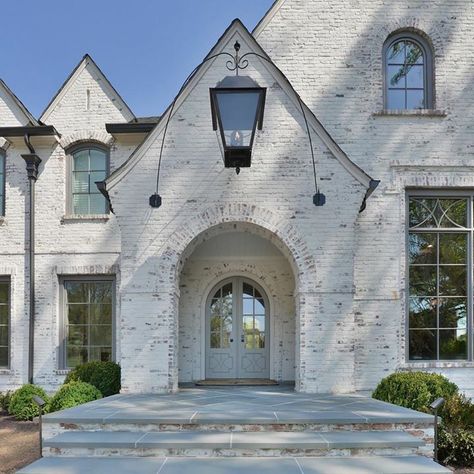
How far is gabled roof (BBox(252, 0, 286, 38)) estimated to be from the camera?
411 inches

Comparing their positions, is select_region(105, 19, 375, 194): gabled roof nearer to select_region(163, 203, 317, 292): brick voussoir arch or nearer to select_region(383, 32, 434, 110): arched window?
select_region(163, 203, 317, 292): brick voussoir arch

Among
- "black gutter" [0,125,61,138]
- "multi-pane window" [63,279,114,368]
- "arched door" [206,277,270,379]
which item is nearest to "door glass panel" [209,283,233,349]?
"arched door" [206,277,270,379]

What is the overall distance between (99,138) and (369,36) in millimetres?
6079

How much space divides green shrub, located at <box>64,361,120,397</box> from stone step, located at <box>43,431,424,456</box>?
3.03 meters

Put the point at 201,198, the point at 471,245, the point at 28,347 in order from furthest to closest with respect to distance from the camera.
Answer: the point at 28,347 < the point at 471,245 < the point at 201,198

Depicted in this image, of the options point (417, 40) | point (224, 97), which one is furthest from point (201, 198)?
point (417, 40)

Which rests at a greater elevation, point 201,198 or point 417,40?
point 417,40

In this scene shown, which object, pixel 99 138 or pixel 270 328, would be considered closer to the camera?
pixel 270 328

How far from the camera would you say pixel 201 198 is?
29.3 ft

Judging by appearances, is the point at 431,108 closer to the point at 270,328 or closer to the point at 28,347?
the point at 270,328

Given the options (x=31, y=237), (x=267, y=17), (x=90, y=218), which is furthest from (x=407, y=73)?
(x=31, y=237)

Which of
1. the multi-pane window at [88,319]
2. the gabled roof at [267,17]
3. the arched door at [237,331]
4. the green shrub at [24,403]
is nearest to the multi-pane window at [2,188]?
the multi-pane window at [88,319]

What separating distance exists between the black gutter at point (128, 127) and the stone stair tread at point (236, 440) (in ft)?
22.1

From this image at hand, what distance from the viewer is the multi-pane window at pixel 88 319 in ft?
37.4
